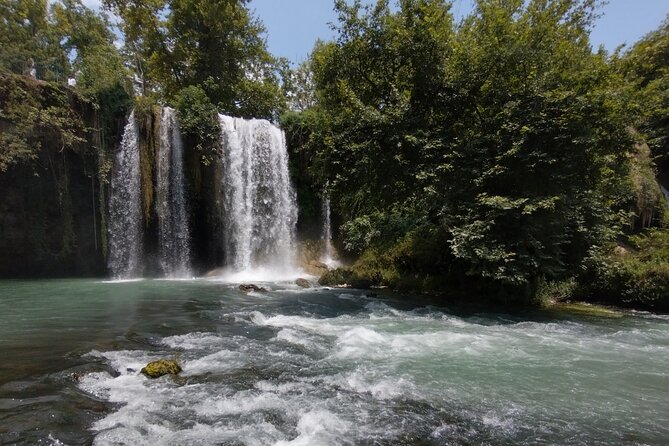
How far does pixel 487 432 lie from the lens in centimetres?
488

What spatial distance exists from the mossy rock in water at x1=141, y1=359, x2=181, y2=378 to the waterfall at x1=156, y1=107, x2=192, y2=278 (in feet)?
53.5

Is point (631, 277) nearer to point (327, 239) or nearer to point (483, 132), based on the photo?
point (483, 132)

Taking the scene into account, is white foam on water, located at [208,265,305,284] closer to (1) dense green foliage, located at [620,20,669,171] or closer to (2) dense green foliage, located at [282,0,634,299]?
(2) dense green foliage, located at [282,0,634,299]

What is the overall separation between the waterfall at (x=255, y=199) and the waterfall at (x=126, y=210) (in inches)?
168

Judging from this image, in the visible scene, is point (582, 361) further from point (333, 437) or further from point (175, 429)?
point (175, 429)

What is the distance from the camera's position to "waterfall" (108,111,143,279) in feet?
71.1

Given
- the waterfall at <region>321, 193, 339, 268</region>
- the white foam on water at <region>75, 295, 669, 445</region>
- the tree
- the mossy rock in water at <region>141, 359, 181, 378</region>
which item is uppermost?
the tree

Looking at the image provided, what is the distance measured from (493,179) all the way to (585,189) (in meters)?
2.69

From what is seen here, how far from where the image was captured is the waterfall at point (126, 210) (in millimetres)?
21672

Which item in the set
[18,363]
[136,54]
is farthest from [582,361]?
[136,54]

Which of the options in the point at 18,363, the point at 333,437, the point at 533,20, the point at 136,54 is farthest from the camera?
the point at 136,54

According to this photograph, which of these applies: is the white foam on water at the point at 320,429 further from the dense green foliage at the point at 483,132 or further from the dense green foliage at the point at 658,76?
the dense green foliage at the point at 658,76

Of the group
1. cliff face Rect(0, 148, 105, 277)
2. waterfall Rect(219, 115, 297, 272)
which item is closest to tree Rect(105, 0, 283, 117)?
waterfall Rect(219, 115, 297, 272)

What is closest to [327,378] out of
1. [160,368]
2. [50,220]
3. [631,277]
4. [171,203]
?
[160,368]
